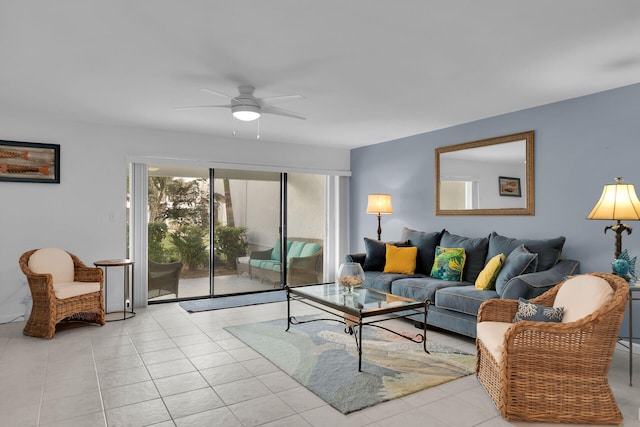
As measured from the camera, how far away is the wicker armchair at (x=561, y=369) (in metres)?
2.41

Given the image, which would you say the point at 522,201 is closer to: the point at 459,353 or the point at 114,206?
the point at 459,353

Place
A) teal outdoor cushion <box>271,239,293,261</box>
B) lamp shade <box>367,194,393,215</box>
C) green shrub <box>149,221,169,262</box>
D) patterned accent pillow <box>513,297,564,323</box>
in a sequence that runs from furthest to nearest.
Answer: teal outdoor cushion <box>271,239,293,261</box> < lamp shade <box>367,194,393,215</box> < green shrub <box>149,221,169,262</box> < patterned accent pillow <box>513,297,564,323</box>

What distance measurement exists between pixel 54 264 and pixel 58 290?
485 millimetres

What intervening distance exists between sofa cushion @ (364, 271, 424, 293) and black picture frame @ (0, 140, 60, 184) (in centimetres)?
385

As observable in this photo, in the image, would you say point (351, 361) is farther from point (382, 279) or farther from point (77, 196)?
point (77, 196)

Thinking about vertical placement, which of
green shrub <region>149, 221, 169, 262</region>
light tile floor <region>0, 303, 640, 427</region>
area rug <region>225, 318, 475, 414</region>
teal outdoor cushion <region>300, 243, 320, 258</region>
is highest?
green shrub <region>149, 221, 169, 262</region>

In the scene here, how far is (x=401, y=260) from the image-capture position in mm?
5078

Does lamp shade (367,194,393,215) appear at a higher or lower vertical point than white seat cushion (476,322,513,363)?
higher

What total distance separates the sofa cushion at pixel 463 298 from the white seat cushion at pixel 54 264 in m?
3.97

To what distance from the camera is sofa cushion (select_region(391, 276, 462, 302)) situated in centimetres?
422

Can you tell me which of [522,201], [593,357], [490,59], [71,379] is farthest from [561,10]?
[71,379]

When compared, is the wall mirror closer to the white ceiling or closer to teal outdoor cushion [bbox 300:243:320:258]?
the white ceiling

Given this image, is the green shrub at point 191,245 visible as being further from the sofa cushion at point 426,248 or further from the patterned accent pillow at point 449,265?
the patterned accent pillow at point 449,265

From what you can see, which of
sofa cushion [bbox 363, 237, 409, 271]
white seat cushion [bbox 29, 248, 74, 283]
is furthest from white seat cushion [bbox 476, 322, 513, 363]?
white seat cushion [bbox 29, 248, 74, 283]
